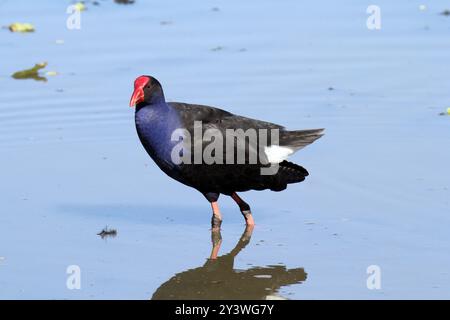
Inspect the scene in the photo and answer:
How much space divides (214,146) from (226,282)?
35.9 inches

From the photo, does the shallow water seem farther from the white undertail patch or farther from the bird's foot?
the white undertail patch

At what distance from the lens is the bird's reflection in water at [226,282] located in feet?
20.7

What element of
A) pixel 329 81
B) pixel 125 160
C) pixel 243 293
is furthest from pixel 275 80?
pixel 243 293

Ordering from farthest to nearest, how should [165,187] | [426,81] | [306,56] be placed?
1. [306,56]
2. [426,81]
3. [165,187]

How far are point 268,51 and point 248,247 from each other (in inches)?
164

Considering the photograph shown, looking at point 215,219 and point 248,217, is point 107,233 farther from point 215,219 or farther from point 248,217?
point 248,217

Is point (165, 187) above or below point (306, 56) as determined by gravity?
below

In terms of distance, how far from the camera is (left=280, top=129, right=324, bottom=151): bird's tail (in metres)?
7.25

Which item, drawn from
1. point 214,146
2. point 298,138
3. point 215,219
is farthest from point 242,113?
point 214,146

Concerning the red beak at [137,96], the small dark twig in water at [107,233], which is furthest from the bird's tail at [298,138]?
the small dark twig in water at [107,233]

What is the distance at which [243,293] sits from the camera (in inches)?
249

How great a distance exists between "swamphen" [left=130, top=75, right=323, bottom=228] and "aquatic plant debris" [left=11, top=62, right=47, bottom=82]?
3399 mm
